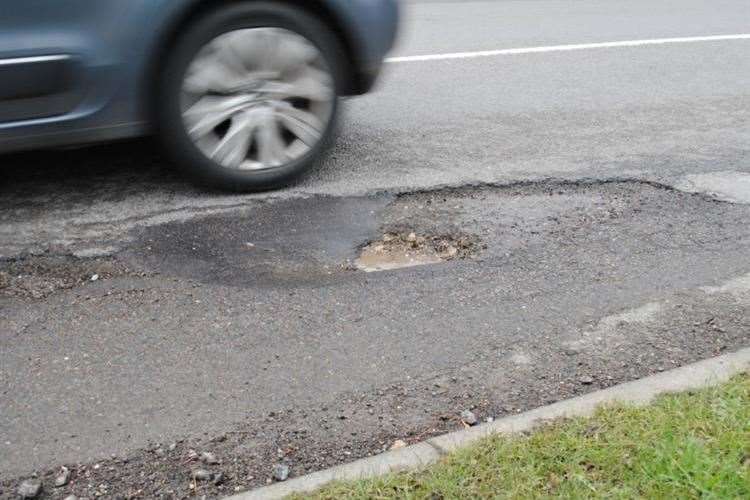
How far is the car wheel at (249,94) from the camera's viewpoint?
4238 millimetres

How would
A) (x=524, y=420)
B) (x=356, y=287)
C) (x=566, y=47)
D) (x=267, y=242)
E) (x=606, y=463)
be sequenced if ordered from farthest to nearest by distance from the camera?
(x=566, y=47)
(x=267, y=242)
(x=356, y=287)
(x=524, y=420)
(x=606, y=463)

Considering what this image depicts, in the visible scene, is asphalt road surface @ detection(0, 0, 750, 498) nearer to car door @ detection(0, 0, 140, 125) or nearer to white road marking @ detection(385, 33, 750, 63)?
car door @ detection(0, 0, 140, 125)

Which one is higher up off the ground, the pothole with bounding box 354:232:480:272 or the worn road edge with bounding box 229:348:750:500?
the worn road edge with bounding box 229:348:750:500

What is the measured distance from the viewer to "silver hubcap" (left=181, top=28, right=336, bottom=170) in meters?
4.27

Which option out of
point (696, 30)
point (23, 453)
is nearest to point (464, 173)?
point (23, 453)

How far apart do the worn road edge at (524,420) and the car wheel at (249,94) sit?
7.05 ft

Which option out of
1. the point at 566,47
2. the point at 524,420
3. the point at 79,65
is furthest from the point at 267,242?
the point at 566,47

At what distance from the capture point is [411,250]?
A: 4.04m

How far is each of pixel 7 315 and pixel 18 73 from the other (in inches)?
43.2

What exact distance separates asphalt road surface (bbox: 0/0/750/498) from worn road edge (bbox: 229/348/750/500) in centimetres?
14

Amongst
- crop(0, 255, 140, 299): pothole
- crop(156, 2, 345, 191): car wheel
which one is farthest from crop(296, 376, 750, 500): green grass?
crop(156, 2, 345, 191): car wheel

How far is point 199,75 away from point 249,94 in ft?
0.82

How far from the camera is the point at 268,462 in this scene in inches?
105

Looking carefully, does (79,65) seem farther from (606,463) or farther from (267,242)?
(606,463)
